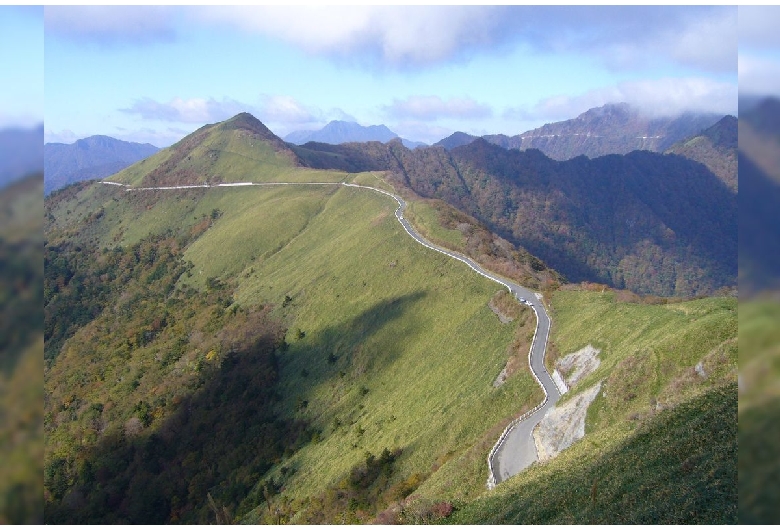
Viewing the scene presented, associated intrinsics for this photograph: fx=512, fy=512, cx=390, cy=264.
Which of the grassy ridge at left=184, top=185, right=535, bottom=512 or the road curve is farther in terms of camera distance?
the grassy ridge at left=184, top=185, right=535, bottom=512

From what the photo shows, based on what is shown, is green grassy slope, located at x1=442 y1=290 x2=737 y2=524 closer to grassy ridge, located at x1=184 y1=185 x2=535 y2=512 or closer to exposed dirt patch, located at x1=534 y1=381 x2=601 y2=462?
exposed dirt patch, located at x1=534 y1=381 x2=601 y2=462

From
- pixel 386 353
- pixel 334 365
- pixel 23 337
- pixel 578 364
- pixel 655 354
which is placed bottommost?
pixel 334 365

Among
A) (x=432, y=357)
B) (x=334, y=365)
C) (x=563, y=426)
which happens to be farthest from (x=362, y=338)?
(x=563, y=426)

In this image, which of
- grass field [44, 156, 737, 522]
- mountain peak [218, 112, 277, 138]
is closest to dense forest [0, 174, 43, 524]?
grass field [44, 156, 737, 522]

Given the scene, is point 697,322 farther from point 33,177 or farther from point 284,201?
point 284,201

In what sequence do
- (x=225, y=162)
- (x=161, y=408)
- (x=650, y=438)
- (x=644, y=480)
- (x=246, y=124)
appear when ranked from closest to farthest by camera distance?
(x=644, y=480), (x=650, y=438), (x=161, y=408), (x=225, y=162), (x=246, y=124)

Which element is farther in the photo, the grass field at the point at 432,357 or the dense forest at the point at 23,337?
the grass field at the point at 432,357

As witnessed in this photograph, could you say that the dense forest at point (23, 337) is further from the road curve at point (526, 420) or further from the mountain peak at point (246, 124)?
the mountain peak at point (246, 124)

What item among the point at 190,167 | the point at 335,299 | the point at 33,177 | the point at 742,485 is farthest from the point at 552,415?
the point at 190,167

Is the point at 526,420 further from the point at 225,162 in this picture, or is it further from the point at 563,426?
the point at 225,162

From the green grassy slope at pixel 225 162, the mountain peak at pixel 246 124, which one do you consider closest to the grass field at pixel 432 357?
the green grassy slope at pixel 225 162

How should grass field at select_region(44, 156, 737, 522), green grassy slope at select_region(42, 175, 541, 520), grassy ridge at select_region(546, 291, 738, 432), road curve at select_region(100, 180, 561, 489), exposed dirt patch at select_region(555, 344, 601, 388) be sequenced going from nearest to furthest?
1. grass field at select_region(44, 156, 737, 522)
2. grassy ridge at select_region(546, 291, 738, 432)
3. road curve at select_region(100, 180, 561, 489)
4. exposed dirt patch at select_region(555, 344, 601, 388)
5. green grassy slope at select_region(42, 175, 541, 520)
